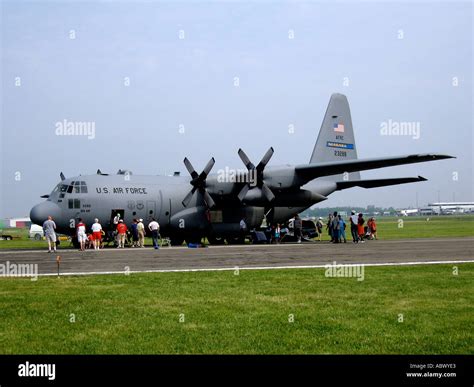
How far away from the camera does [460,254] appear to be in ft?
80.0

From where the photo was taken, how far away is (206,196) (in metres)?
37.5

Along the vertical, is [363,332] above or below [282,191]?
below

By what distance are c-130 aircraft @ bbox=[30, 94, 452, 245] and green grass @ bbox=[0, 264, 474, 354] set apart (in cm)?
1701

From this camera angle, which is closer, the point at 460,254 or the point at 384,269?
the point at 384,269

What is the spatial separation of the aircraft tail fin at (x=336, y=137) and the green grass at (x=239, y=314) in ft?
88.9

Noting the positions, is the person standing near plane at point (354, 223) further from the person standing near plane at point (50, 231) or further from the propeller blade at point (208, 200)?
the person standing near plane at point (50, 231)

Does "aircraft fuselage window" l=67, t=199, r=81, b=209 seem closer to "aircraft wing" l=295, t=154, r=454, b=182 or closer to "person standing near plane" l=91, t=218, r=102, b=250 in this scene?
"person standing near plane" l=91, t=218, r=102, b=250

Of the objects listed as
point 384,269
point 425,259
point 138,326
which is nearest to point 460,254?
point 425,259

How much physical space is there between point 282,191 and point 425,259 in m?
17.1

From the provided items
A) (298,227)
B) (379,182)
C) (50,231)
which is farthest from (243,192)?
(50,231)

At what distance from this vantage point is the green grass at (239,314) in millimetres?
8906

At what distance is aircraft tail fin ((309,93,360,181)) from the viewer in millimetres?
43844

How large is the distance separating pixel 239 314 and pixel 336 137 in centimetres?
3493
